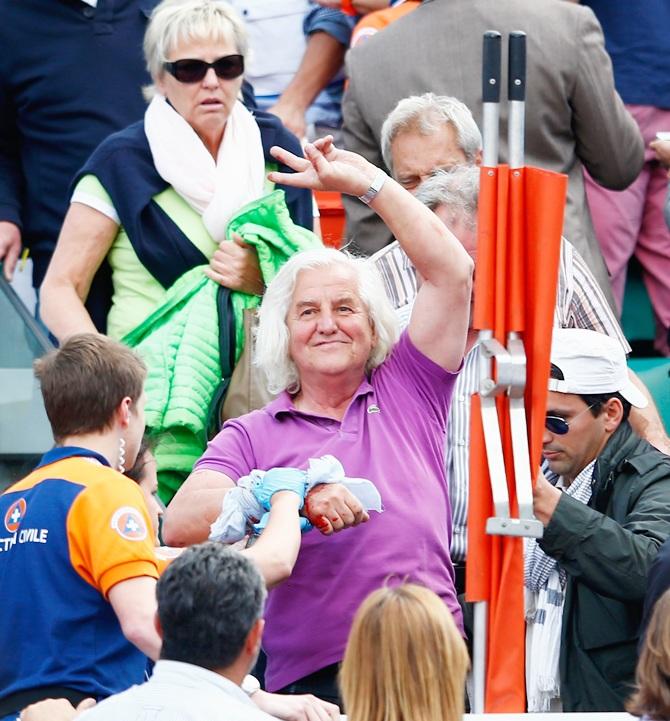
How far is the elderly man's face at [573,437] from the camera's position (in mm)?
4688

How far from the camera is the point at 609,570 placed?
14.0ft

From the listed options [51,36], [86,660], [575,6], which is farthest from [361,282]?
[51,36]

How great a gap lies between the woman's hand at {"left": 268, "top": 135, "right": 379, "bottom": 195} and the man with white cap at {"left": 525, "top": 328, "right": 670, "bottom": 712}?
2.82 feet

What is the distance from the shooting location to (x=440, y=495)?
4.23 metres

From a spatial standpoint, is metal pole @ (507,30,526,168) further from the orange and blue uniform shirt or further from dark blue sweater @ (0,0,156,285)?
dark blue sweater @ (0,0,156,285)

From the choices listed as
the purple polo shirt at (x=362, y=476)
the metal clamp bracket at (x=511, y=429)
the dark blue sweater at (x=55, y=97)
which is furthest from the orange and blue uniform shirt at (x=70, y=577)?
the dark blue sweater at (x=55, y=97)

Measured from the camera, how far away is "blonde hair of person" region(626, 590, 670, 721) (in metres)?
3.26

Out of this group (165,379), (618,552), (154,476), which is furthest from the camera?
(165,379)

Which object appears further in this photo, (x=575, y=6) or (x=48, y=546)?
(x=575, y=6)

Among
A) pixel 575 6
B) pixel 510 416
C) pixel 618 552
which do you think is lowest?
pixel 618 552

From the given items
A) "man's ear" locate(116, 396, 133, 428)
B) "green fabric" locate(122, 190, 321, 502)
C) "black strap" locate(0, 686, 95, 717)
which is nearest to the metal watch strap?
"man's ear" locate(116, 396, 133, 428)

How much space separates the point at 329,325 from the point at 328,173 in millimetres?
418

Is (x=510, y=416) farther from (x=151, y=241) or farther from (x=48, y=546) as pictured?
(x=151, y=241)

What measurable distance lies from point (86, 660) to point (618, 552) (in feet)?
4.50
